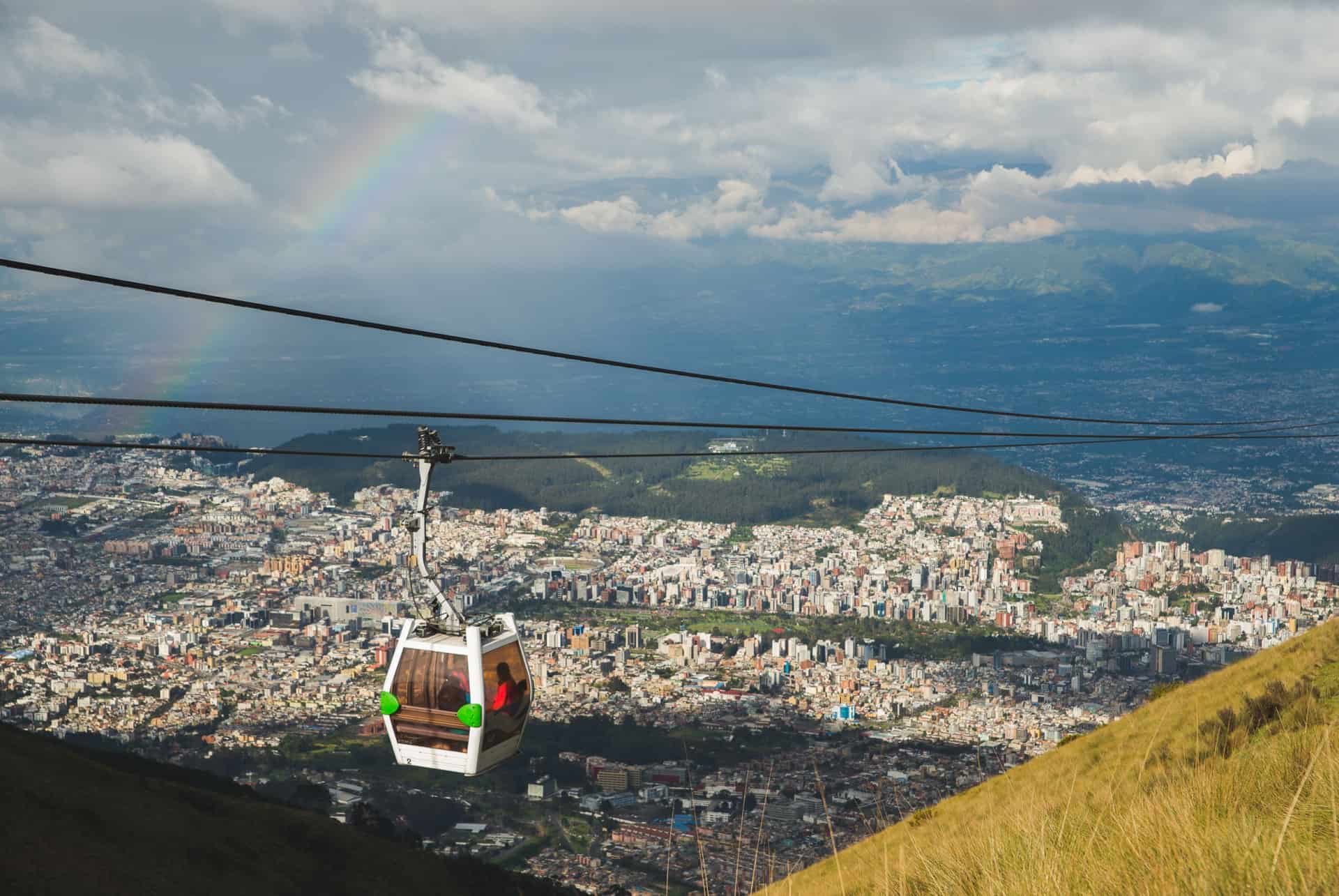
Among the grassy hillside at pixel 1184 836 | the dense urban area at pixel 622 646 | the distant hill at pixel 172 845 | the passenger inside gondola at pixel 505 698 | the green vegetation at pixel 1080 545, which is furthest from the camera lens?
the green vegetation at pixel 1080 545

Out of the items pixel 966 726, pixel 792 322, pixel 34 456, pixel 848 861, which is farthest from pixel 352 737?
pixel 792 322

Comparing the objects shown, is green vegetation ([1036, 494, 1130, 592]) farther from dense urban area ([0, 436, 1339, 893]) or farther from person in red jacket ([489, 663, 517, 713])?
person in red jacket ([489, 663, 517, 713])

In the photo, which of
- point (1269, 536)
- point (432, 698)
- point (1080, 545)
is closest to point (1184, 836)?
point (432, 698)

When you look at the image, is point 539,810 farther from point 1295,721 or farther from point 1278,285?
point 1278,285

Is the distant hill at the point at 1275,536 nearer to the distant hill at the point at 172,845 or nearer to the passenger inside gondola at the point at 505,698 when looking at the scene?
the distant hill at the point at 172,845

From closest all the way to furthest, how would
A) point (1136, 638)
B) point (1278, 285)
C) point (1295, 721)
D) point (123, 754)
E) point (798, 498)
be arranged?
point (1295, 721) → point (123, 754) → point (1136, 638) → point (798, 498) → point (1278, 285)

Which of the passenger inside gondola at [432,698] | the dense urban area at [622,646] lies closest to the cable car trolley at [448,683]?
the passenger inside gondola at [432,698]
